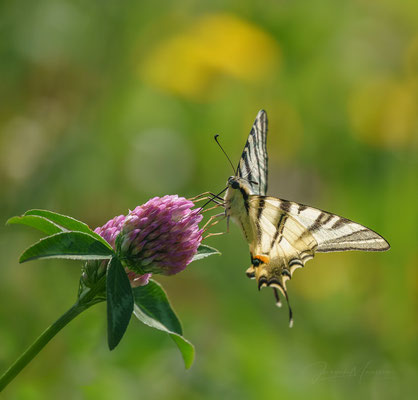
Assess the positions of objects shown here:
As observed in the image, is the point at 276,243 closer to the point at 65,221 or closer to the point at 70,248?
the point at 65,221

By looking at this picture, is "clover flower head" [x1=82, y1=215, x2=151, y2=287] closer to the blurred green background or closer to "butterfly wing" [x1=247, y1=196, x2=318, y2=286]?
"butterfly wing" [x1=247, y1=196, x2=318, y2=286]

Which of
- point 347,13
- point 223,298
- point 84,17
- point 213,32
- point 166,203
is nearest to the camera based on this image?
point 166,203

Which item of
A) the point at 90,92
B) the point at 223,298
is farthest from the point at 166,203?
the point at 90,92

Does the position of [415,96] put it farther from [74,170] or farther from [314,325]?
[74,170]

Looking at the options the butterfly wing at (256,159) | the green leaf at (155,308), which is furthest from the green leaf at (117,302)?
the butterfly wing at (256,159)

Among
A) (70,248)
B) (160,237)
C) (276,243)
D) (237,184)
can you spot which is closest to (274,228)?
(276,243)

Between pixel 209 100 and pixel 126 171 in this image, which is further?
pixel 209 100
